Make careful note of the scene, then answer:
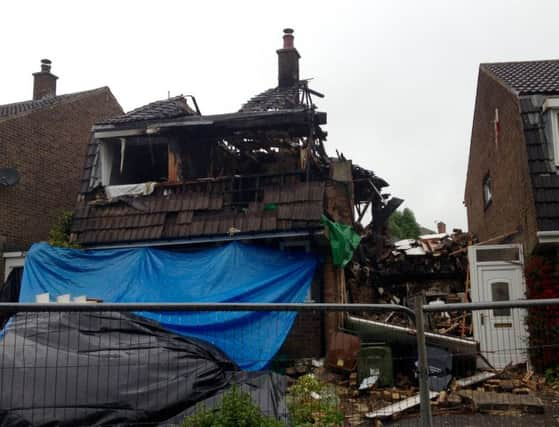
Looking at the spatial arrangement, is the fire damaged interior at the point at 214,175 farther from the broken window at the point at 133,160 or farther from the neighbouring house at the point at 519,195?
the neighbouring house at the point at 519,195

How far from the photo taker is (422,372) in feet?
14.1

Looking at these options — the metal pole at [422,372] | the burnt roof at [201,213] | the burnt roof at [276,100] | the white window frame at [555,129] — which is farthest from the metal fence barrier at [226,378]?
the burnt roof at [276,100]

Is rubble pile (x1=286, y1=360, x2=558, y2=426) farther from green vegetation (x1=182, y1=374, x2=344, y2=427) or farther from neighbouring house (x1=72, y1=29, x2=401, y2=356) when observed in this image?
neighbouring house (x1=72, y1=29, x2=401, y2=356)

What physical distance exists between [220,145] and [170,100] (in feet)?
7.24

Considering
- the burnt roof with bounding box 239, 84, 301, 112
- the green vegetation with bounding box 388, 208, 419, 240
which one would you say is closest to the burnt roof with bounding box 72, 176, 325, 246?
the burnt roof with bounding box 239, 84, 301, 112

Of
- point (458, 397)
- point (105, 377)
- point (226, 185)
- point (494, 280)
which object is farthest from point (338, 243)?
point (105, 377)

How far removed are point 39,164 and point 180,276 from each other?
27.4 ft

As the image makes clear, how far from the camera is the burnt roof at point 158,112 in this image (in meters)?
14.0

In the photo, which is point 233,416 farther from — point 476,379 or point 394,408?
point 476,379

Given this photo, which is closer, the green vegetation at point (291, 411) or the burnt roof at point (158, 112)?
the green vegetation at point (291, 411)

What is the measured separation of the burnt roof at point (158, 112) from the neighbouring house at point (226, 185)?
0.13 ft

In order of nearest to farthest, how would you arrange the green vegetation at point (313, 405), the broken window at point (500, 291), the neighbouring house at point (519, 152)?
1. the green vegetation at point (313, 405)
2. the neighbouring house at point (519, 152)
3. the broken window at point (500, 291)

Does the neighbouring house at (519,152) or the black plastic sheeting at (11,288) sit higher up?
the neighbouring house at (519,152)

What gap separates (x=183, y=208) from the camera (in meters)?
13.1
